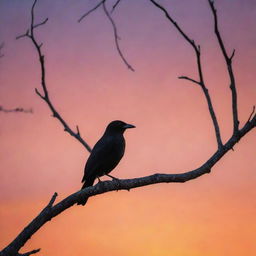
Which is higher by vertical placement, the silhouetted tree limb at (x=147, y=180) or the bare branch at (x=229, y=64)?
the bare branch at (x=229, y=64)

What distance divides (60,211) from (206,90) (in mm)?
1801

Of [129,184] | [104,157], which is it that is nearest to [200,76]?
[129,184]

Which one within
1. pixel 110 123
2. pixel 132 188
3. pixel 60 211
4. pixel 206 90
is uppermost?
pixel 110 123

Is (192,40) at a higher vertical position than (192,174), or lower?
higher

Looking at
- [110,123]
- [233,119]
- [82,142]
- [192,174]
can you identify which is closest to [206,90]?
[233,119]

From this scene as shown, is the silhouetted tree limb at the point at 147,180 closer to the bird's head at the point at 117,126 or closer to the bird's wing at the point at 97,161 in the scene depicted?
the bird's wing at the point at 97,161

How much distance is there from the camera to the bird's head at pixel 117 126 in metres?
7.48

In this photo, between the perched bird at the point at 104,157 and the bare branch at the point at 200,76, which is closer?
the bare branch at the point at 200,76

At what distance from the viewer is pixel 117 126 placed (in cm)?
753

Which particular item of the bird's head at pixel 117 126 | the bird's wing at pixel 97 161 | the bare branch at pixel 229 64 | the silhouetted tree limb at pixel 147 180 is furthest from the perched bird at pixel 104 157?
the bare branch at pixel 229 64

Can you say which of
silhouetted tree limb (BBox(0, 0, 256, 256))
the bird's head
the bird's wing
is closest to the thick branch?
silhouetted tree limb (BBox(0, 0, 256, 256))

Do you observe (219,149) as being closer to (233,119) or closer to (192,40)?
(233,119)

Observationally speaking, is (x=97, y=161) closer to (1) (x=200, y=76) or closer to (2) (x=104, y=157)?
(2) (x=104, y=157)

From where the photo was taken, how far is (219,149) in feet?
14.0
